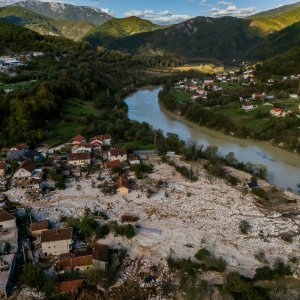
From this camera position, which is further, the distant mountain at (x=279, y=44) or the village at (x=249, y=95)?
the distant mountain at (x=279, y=44)

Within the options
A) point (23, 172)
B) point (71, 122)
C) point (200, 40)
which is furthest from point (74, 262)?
point (200, 40)

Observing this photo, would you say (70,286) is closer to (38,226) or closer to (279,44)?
(38,226)

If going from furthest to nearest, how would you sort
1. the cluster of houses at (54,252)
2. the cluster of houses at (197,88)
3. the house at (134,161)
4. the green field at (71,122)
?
the cluster of houses at (197,88), the green field at (71,122), the house at (134,161), the cluster of houses at (54,252)

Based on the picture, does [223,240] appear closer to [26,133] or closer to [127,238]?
[127,238]

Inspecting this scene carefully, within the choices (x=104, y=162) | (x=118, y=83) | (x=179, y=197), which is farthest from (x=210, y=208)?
(x=118, y=83)

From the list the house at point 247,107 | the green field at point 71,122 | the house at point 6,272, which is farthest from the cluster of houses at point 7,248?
the house at point 247,107

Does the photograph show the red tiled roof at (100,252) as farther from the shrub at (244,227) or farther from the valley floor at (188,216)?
the shrub at (244,227)

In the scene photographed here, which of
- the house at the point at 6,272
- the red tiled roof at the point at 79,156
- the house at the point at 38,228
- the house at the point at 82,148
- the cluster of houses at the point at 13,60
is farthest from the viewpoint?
the cluster of houses at the point at 13,60
